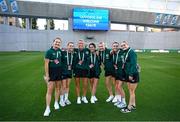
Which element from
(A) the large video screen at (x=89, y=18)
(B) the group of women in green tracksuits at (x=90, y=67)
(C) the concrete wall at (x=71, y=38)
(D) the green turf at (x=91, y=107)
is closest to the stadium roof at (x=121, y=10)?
(A) the large video screen at (x=89, y=18)

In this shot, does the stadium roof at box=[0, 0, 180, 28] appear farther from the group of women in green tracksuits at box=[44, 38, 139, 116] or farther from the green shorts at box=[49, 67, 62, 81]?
the green shorts at box=[49, 67, 62, 81]

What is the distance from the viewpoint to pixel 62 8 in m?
46.7

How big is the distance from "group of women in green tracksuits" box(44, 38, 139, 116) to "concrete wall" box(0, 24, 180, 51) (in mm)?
40183

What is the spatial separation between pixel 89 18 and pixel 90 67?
40.7 m

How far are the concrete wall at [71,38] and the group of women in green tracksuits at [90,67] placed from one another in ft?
132

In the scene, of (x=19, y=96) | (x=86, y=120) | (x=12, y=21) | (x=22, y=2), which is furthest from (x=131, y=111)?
(x=12, y=21)

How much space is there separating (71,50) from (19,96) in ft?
8.84

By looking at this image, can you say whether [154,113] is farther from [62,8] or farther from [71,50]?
[62,8]

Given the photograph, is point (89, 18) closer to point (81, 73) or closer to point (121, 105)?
point (81, 73)

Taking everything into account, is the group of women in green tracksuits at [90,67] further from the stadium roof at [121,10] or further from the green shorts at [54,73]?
the stadium roof at [121,10]

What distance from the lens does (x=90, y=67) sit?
7914mm

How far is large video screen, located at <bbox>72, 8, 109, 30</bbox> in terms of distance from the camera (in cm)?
4759

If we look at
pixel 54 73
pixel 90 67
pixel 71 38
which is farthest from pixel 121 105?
pixel 71 38

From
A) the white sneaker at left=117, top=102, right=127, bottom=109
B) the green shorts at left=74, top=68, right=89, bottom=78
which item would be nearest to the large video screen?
the green shorts at left=74, top=68, right=89, bottom=78
